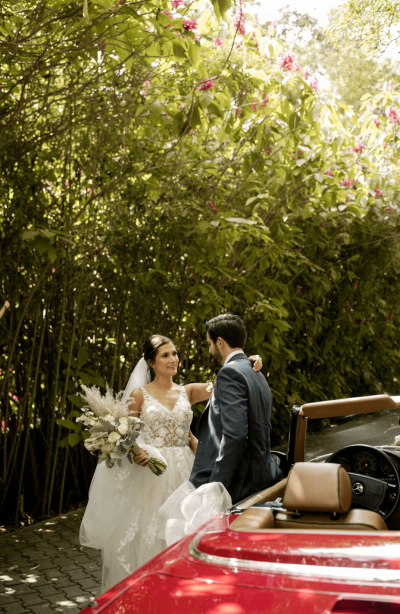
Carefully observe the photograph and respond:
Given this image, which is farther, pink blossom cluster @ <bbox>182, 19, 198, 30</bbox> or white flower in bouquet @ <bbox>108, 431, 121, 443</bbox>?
pink blossom cluster @ <bbox>182, 19, 198, 30</bbox>

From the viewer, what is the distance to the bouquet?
388cm

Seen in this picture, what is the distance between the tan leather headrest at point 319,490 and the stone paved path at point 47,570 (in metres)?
2.40

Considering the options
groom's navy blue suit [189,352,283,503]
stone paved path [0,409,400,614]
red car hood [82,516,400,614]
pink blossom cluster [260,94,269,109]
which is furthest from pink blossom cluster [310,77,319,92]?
red car hood [82,516,400,614]

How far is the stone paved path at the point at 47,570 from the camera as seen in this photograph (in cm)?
416

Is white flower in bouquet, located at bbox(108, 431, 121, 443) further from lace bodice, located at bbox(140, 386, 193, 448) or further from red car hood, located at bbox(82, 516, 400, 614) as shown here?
red car hood, located at bbox(82, 516, 400, 614)

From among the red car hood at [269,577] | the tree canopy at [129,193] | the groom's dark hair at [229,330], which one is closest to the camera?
the red car hood at [269,577]

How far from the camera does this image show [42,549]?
518 centimetres

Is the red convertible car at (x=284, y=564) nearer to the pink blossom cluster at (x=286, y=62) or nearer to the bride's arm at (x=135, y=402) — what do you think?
the bride's arm at (x=135, y=402)

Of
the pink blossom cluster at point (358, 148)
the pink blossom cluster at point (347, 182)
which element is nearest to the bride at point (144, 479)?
the pink blossom cluster at point (347, 182)

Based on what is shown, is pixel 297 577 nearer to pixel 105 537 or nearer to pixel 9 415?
pixel 105 537

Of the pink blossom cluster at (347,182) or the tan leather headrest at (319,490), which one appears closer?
the tan leather headrest at (319,490)

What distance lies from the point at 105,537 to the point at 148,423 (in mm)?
815

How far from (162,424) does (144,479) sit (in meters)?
0.42

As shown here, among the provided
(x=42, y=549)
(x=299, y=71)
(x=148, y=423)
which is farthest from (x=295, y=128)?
(x=42, y=549)
